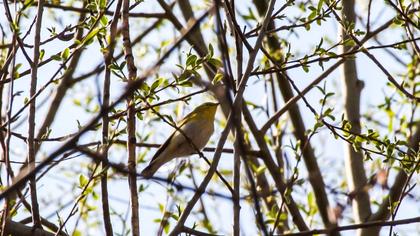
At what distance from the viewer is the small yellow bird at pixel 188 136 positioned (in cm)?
487

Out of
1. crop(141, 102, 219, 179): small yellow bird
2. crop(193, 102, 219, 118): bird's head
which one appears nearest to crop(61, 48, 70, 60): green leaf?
crop(141, 102, 219, 179): small yellow bird

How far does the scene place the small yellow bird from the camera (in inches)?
192

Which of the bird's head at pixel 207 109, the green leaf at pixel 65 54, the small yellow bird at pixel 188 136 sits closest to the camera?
the green leaf at pixel 65 54

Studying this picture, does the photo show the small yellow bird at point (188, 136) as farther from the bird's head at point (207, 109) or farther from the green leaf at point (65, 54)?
the green leaf at point (65, 54)

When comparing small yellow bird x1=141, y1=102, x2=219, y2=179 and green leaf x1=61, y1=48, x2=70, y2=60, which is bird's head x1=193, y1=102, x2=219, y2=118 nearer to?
small yellow bird x1=141, y1=102, x2=219, y2=179

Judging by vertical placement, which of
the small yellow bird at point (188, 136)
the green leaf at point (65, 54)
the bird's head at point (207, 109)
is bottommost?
the green leaf at point (65, 54)

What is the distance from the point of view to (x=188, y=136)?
16.8ft

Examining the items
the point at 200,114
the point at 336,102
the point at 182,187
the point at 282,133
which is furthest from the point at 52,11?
the point at 182,187

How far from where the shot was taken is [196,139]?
5.14 meters

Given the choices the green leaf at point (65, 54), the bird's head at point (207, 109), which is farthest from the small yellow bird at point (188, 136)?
the green leaf at point (65, 54)

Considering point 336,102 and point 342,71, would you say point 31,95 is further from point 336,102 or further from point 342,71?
point 336,102

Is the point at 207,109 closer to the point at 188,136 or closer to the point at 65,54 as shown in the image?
the point at 188,136

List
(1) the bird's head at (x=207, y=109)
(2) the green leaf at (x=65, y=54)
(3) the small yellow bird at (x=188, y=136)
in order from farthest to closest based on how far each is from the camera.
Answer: (1) the bird's head at (x=207, y=109)
(3) the small yellow bird at (x=188, y=136)
(2) the green leaf at (x=65, y=54)

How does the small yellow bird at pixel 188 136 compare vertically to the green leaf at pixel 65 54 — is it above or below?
above
